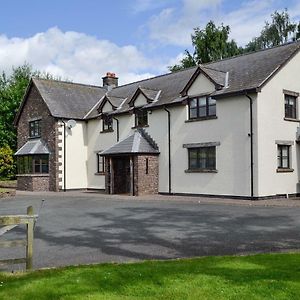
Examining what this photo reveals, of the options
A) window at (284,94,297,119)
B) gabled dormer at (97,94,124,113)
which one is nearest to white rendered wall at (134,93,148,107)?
gabled dormer at (97,94,124,113)

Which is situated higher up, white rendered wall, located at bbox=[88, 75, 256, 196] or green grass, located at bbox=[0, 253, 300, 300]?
white rendered wall, located at bbox=[88, 75, 256, 196]

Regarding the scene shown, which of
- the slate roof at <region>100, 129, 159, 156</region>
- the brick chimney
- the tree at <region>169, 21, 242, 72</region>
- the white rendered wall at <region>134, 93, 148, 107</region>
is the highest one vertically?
the tree at <region>169, 21, 242, 72</region>

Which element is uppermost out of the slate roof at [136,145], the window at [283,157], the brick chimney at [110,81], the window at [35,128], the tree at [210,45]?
the tree at [210,45]

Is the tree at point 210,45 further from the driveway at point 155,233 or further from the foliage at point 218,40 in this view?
the driveway at point 155,233

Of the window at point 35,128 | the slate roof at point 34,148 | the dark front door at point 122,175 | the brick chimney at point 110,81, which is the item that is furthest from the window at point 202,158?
the brick chimney at point 110,81

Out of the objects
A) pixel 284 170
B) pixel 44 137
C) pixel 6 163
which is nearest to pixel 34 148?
pixel 44 137

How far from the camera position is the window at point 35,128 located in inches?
1404

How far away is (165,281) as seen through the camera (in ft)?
21.1

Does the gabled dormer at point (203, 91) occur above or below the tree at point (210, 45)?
below

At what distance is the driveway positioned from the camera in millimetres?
9336

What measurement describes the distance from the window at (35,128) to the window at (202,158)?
594 inches

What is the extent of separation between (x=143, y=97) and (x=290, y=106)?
32.6 ft

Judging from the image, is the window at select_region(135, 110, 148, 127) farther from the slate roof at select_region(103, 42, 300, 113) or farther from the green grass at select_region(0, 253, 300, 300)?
the green grass at select_region(0, 253, 300, 300)

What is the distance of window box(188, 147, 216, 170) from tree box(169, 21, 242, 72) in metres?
33.4
